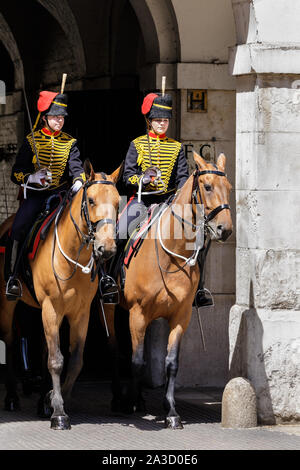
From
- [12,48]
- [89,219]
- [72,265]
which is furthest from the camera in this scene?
Result: [12,48]

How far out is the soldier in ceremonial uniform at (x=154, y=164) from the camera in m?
10.5

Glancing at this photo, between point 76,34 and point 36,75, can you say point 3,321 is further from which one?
point 36,75

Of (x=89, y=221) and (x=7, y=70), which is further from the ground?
(x=7, y=70)

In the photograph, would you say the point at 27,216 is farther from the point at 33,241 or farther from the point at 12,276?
the point at 12,276

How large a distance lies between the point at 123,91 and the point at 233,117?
129 centimetres

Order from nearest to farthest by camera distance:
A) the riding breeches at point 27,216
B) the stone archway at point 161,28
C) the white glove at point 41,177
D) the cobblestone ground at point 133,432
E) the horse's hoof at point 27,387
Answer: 1. the cobblestone ground at point 133,432
2. the white glove at point 41,177
3. the riding breeches at point 27,216
4. the horse's hoof at point 27,387
5. the stone archway at point 161,28

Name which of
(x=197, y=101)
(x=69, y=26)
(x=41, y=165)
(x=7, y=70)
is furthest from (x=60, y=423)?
(x=7, y=70)

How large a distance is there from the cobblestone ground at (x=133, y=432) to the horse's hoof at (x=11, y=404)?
79mm

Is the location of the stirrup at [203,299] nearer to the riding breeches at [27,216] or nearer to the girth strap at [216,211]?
the girth strap at [216,211]

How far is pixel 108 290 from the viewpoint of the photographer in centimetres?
998

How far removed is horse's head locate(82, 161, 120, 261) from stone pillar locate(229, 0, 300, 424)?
1434mm

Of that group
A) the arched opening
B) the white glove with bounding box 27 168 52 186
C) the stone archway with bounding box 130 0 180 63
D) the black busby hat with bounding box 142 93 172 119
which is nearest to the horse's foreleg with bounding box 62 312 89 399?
the white glove with bounding box 27 168 52 186


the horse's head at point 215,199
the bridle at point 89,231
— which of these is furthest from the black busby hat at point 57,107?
the horse's head at point 215,199

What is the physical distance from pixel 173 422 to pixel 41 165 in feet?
8.11
